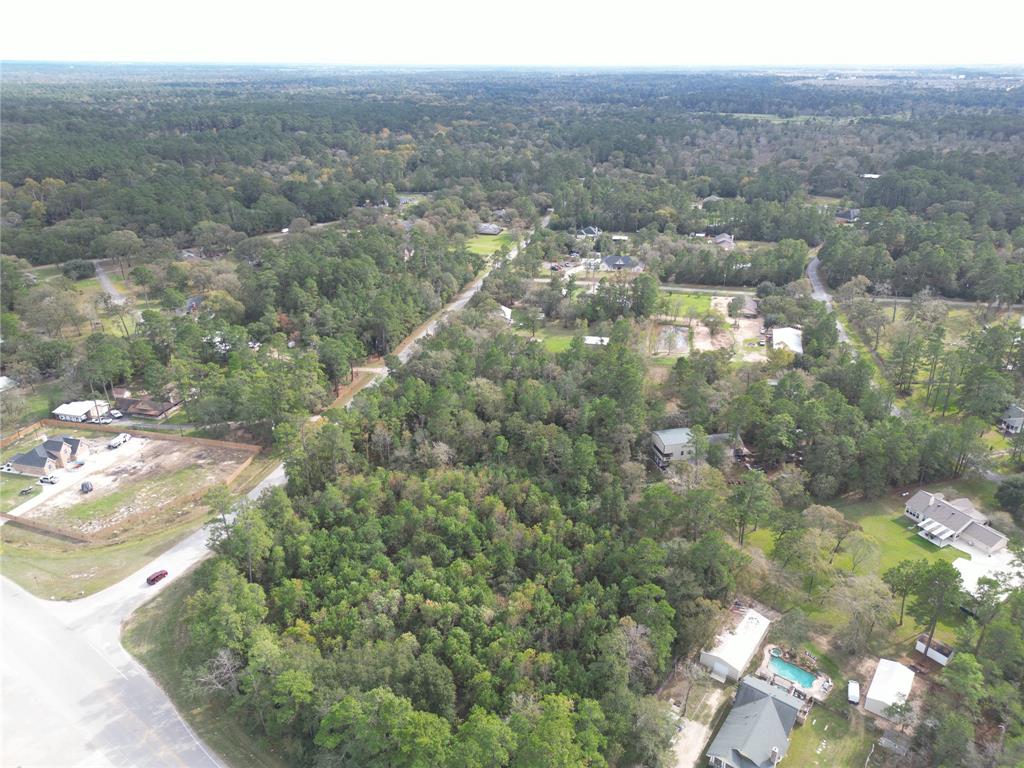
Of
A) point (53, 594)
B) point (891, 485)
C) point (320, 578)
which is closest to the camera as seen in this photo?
point (320, 578)

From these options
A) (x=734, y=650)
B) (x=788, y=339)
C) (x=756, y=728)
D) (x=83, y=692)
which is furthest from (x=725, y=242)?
(x=83, y=692)

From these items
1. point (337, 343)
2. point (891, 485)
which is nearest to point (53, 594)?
point (337, 343)

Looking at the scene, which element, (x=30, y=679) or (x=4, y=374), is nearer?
(x=30, y=679)

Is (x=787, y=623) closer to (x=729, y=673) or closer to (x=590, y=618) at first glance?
(x=729, y=673)

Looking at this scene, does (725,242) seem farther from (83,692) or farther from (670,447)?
(83,692)

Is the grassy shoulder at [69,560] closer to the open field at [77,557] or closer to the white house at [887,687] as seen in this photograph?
the open field at [77,557]

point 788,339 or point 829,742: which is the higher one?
point 788,339

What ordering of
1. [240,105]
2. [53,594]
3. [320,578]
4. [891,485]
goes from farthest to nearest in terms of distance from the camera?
[240,105] < [891,485] < [53,594] < [320,578]
